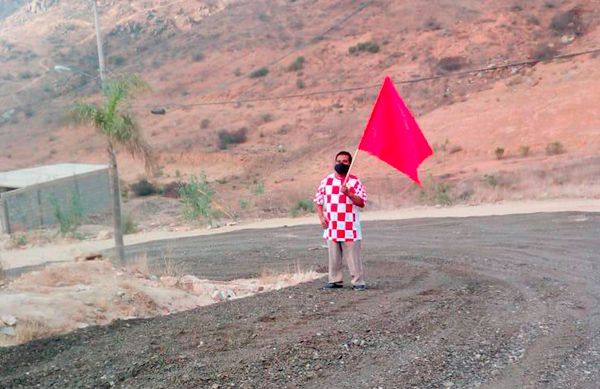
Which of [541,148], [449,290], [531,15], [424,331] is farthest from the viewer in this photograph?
[531,15]

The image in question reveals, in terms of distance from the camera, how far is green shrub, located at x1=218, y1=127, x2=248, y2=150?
5047cm

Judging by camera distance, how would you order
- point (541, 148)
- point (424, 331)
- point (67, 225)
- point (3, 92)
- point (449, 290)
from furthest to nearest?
point (3, 92), point (541, 148), point (67, 225), point (449, 290), point (424, 331)

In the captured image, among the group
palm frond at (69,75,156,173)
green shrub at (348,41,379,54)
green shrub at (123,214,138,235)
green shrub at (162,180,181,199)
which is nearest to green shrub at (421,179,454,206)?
green shrub at (123,214,138,235)

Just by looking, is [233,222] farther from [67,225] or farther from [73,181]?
[73,181]

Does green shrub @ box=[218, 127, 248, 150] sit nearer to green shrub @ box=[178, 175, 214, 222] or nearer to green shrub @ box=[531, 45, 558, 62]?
green shrub @ box=[531, 45, 558, 62]

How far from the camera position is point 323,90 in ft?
181

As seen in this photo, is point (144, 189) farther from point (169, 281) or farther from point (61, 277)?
point (61, 277)

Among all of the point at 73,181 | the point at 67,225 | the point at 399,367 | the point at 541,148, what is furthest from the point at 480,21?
the point at 399,367

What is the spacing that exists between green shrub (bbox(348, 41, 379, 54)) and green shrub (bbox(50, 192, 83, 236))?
33.8 metres

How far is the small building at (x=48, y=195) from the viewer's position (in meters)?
29.0

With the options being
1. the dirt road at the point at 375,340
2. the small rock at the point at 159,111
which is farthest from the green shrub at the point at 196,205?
the small rock at the point at 159,111

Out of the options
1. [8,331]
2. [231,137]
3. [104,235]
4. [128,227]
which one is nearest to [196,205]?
[128,227]

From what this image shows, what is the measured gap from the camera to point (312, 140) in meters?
47.4

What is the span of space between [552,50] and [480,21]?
963 cm
